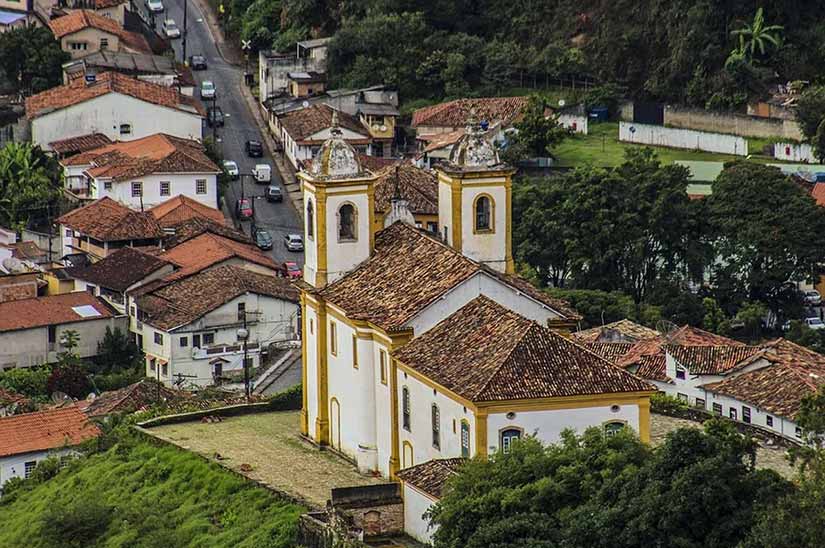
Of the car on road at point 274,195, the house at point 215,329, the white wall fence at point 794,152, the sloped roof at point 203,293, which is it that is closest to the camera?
the house at point 215,329

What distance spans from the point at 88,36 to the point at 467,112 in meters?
18.4

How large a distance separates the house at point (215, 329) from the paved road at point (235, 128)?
753cm

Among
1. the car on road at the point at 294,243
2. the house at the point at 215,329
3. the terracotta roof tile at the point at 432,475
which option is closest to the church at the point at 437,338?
the terracotta roof tile at the point at 432,475

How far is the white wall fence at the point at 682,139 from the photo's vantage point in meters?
105

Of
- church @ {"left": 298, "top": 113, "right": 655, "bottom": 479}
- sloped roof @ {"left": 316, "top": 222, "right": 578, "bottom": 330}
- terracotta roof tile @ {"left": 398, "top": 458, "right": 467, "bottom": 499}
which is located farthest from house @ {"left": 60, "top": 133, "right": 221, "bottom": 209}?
terracotta roof tile @ {"left": 398, "top": 458, "right": 467, "bottom": 499}

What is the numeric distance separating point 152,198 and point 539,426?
46772mm

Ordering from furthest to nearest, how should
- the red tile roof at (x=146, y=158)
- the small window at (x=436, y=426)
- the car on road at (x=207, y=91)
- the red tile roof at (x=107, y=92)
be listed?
1. the car on road at (x=207, y=91)
2. the red tile roof at (x=107, y=92)
3. the red tile roof at (x=146, y=158)
4. the small window at (x=436, y=426)

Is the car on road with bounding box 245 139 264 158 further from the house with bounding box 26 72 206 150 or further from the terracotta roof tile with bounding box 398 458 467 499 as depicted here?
the terracotta roof tile with bounding box 398 458 467 499

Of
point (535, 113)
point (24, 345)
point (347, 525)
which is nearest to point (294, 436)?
point (347, 525)

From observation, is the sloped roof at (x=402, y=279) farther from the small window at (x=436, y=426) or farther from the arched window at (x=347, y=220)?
the small window at (x=436, y=426)

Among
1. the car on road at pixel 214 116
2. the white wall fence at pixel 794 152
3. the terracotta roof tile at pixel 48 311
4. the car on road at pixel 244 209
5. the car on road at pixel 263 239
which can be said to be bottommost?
the terracotta roof tile at pixel 48 311

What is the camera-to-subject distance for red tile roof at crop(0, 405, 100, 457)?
7369cm

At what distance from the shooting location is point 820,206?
92.6 meters

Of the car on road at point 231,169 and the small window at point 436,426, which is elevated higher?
the small window at point 436,426
